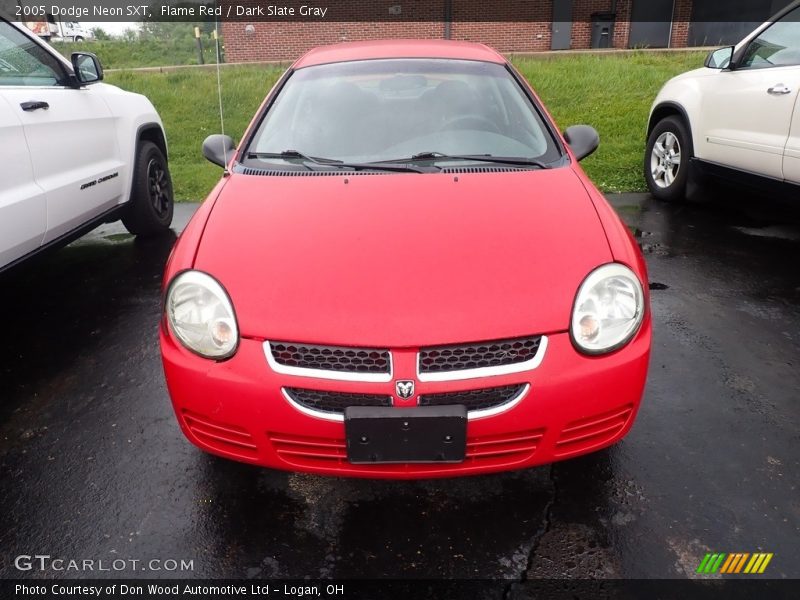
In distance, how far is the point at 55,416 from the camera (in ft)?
9.14

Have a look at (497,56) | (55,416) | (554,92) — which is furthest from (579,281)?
(554,92)

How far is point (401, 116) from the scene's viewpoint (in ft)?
9.84

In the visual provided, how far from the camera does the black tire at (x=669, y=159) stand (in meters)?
5.50

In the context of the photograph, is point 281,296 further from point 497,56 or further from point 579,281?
point 497,56

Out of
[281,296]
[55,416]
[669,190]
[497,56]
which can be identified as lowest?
[55,416]

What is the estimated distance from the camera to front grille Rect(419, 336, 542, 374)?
1.84 meters

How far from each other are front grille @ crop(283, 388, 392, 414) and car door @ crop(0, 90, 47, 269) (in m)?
1.98

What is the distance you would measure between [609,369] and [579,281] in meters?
0.29

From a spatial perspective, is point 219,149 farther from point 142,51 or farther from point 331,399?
point 142,51

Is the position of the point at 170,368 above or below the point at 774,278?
above

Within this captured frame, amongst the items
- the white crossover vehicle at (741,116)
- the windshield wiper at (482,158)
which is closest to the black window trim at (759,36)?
the white crossover vehicle at (741,116)

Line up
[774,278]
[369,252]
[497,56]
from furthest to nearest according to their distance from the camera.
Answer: [774,278] < [497,56] < [369,252]

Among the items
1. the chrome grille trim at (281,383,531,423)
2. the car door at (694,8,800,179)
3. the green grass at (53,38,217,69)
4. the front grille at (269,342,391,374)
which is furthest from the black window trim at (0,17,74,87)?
the green grass at (53,38,217,69)

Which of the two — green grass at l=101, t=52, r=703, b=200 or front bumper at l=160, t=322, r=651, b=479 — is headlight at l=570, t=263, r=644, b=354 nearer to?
front bumper at l=160, t=322, r=651, b=479
